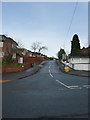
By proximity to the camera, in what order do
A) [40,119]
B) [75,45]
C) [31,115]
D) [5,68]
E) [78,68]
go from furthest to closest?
1. [75,45]
2. [78,68]
3. [5,68]
4. [31,115]
5. [40,119]

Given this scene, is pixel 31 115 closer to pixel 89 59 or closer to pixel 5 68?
pixel 5 68

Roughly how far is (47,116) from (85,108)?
167cm

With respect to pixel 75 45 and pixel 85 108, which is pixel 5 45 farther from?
pixel 85 108

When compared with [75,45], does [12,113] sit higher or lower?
lower

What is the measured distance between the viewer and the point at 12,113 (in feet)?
17.7

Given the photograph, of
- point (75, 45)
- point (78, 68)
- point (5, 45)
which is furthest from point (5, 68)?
point (75, 45)

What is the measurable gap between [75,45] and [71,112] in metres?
67.1

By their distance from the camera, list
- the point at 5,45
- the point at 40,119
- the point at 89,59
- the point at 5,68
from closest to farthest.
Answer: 1. the point at 40,119
2. the point at 5,68
3. the point at 5,45
4. the point at 89,59

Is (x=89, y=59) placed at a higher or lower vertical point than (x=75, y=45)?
lower

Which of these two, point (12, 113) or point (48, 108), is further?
point (48, 108)

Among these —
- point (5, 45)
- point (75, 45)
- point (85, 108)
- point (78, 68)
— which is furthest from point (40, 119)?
point (75, 45)

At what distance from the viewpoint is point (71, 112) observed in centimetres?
541

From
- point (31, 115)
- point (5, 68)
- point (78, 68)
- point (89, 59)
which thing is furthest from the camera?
point (89, 59)

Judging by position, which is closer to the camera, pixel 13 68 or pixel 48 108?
pixel 48 108
